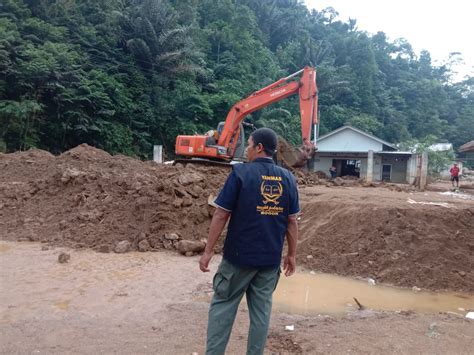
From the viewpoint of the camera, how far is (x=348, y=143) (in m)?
27.7

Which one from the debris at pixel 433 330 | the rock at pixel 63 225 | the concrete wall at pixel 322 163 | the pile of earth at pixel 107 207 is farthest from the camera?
the concrete wall at pixel 322 163

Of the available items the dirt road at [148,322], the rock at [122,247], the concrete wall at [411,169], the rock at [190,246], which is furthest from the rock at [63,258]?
Answer: the concrete wall at [411,169]

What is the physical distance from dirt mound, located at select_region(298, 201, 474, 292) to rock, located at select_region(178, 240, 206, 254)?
6.19 feet

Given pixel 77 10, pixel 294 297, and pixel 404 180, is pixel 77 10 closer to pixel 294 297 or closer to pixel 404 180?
pixel 404 180

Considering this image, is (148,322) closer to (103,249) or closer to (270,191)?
(270,191)

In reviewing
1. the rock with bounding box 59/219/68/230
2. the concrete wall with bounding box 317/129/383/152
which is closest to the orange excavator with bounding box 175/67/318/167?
the rock with bounding box 59/219/68/230

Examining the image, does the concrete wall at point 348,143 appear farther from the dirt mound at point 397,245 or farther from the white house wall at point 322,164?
the dirt mound at point 397,245

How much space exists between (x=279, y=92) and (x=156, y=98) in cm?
1512

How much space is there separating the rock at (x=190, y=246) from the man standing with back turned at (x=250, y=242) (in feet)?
14.9

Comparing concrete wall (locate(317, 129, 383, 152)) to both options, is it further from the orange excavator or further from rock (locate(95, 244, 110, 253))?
rock (locate(95, 244, 110, 253))

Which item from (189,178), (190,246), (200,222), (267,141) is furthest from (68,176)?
(267,141)

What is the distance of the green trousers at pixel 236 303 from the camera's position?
2.94 metres

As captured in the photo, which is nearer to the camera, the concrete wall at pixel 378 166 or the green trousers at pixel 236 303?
the green trousers at pixel 236 303

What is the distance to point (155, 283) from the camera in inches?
227
